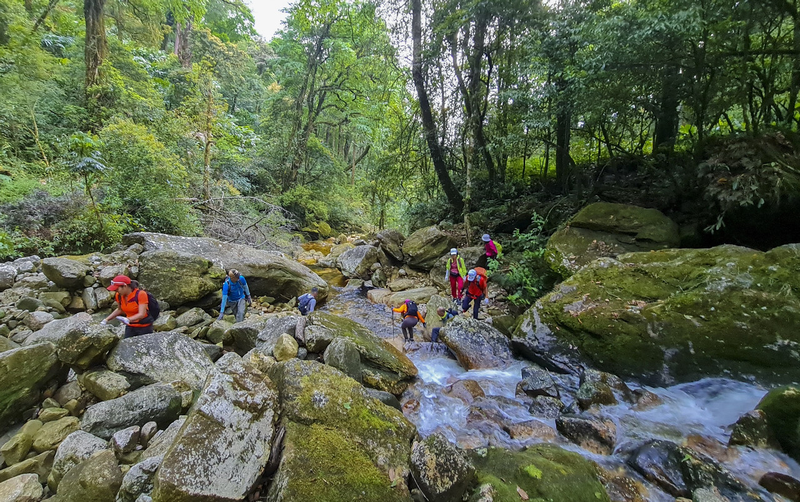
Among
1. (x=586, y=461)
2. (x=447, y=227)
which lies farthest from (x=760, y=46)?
(x=447, y=227)

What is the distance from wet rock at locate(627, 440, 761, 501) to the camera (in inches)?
134

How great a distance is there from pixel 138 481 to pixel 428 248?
11169mm

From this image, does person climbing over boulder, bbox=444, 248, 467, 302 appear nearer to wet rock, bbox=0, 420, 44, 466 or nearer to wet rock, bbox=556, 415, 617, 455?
wet rock, bbox=556, 415, 617, 455

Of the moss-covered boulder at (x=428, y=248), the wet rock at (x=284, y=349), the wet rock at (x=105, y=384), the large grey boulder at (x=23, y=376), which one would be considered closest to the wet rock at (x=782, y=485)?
the wet rock at (x=284, y=349)

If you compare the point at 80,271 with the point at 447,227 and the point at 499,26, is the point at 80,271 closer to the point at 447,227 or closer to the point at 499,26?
the point at 447,227

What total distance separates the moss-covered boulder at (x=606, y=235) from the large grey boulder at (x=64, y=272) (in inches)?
418

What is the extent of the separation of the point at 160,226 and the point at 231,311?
4.40 metres

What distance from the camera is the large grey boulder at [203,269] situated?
24.9ft

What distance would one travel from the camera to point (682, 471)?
3.62 meters

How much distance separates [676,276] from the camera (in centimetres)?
597

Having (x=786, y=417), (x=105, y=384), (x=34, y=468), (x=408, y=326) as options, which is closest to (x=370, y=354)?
(x=408, y=326)

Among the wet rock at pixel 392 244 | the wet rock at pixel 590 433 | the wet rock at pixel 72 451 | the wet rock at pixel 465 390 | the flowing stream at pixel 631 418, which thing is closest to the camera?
the wet rock at pixel 72 451

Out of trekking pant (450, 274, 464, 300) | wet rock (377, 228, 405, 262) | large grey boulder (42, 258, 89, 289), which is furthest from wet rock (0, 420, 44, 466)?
wet rock (377, 228, 405, 262)

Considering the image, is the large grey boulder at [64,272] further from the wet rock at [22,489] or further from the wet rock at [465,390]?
the wet rock at [465,390]
